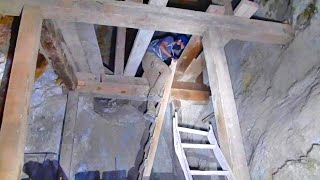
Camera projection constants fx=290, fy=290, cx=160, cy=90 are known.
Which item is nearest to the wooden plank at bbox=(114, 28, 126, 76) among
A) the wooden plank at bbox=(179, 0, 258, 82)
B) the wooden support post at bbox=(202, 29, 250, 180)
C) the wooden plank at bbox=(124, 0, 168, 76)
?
the wooden plank at bbox=(124, 0, 168, 76)

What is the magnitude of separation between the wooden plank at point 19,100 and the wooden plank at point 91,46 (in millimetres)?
865

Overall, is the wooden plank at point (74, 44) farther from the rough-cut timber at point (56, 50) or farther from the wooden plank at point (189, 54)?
the wooden plank at point (189, 54)

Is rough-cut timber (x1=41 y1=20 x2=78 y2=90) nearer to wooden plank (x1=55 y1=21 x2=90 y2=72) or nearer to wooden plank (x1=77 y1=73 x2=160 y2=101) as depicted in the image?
wooden plank (x1=55 y1=21 x2=90 y2=72)

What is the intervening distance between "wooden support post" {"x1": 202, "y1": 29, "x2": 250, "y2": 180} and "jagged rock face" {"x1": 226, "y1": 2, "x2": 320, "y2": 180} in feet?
1.68

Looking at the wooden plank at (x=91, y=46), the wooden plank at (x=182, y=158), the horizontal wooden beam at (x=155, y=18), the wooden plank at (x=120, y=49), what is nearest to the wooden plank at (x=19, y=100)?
the horizontal wooden beam at (x=155, y=18)

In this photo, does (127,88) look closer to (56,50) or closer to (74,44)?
(74,44)

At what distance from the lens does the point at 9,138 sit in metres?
1.90

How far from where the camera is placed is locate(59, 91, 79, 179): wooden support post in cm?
412

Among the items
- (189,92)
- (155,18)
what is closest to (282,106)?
(155,18)

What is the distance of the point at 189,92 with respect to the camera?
15.0ft

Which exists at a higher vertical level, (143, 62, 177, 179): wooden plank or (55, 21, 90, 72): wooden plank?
(55, 21, 90, 72): wooden plank

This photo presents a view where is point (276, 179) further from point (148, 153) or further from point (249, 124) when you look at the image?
point (148, 153)

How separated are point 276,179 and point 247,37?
138 cm

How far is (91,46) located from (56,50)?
525 mm
